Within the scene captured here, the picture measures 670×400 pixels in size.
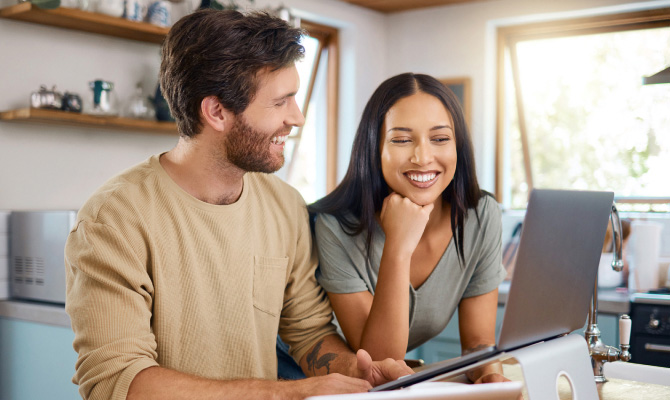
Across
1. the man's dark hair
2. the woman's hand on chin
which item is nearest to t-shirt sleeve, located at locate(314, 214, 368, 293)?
the woman's hand on chin

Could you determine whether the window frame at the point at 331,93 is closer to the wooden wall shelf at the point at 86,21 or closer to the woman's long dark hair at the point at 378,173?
the wooden wall shelf at the point at 86,21

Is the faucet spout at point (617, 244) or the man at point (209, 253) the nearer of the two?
the man at point (209, 253)

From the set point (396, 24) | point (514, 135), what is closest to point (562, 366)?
point (514, 135)

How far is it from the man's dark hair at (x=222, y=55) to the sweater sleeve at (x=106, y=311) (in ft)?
1.19

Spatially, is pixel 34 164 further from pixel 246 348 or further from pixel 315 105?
pixel 315 105

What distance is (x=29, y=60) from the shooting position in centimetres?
294

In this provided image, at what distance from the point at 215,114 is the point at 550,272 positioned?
2.71ft

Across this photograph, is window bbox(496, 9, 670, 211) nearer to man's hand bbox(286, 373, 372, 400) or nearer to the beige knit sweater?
the beige knit sweater

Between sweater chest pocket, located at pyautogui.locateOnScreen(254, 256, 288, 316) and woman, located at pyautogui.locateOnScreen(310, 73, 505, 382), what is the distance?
0.42ft

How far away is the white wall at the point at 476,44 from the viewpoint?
4457 millimetres

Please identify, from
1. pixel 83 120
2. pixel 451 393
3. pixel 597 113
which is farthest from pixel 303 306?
pixel 597 113

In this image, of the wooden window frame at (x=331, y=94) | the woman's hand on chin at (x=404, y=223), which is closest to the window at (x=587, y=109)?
the wooden window frame at (x=331, y=94)

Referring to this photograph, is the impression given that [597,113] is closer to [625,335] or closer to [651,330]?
[651,330]

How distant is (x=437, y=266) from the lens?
176cm
